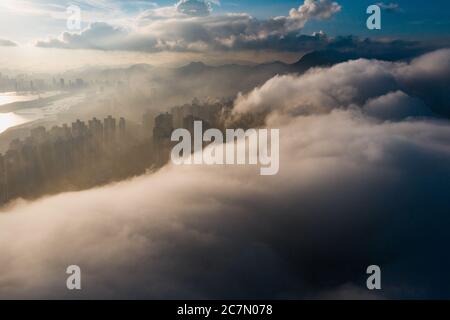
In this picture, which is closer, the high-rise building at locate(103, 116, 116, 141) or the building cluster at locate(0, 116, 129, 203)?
the building cluster at locate(0, 116, 129, 203)

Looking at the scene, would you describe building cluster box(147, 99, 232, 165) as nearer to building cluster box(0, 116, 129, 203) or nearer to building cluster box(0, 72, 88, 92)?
building cluster box(0, 116, 129, 203)

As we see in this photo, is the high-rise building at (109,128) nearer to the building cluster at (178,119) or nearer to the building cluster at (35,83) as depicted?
the building cluster at (178,119)

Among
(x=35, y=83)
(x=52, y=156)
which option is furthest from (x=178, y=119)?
(x=35, y=83)

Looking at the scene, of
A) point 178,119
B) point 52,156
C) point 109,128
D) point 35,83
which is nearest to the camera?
point 52,156

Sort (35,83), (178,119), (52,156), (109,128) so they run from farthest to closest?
1. (35,83)
2. (178,119)
3. (109,128)
4. (52,156)

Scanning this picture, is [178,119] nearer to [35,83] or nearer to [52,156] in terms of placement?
[52,156]

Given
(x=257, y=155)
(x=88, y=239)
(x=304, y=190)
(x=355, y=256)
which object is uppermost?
(x=257, y=155)

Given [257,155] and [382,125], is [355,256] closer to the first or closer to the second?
[257,155]

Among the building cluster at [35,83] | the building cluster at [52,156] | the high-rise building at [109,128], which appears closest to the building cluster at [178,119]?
the high-rise building at [109,128]

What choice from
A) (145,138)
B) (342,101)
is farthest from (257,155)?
(342,101)

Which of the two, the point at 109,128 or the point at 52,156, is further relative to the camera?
the point at 109,128

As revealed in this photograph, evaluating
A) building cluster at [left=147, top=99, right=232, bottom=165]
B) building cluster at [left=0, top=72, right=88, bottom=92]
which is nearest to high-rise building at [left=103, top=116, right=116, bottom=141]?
building cluster at [left=147, top=99, right=232, bottom=165]
